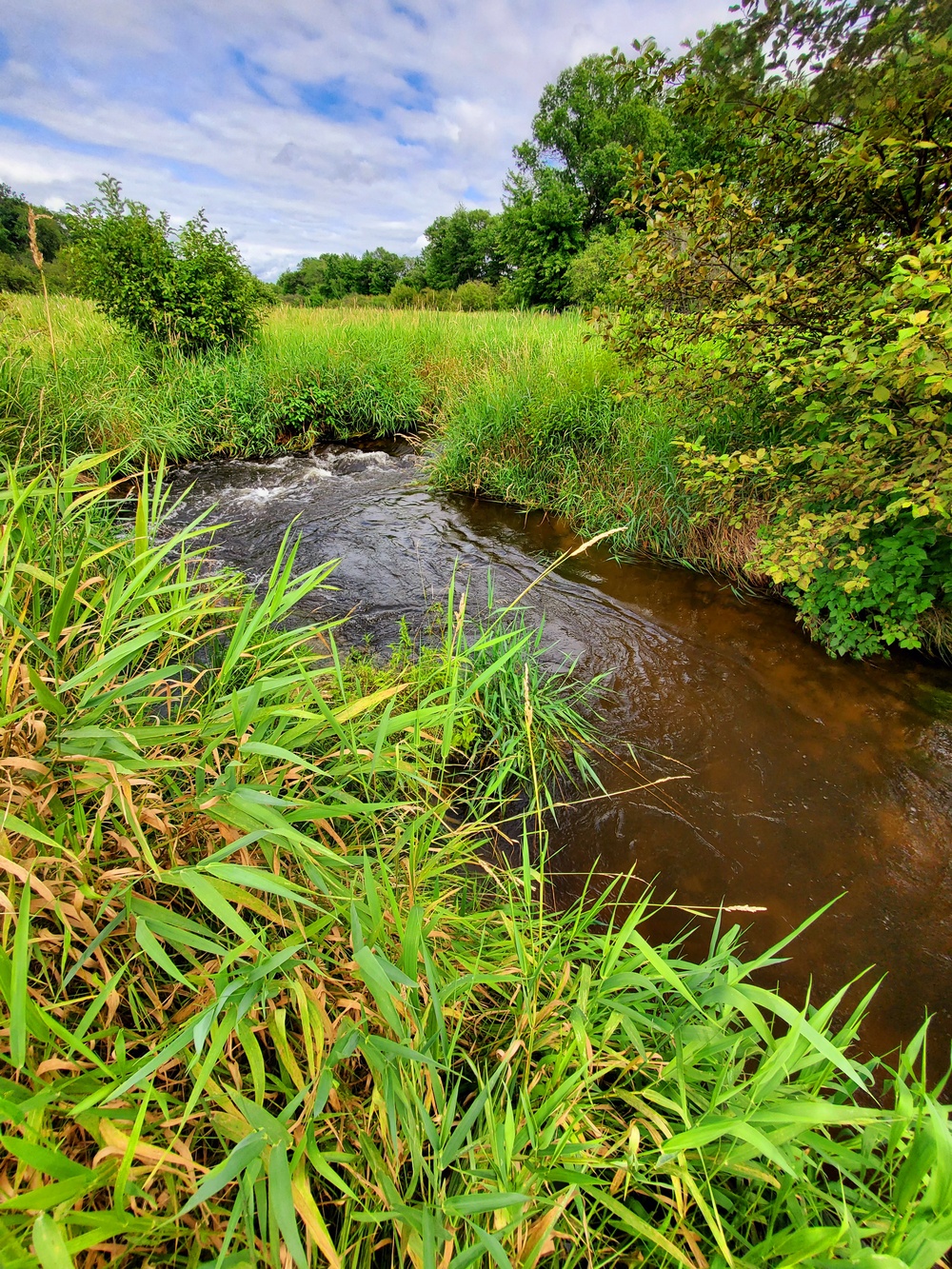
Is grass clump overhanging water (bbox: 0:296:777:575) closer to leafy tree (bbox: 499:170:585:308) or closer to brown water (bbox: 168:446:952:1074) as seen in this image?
brown water (bbox: 168:446:952:1074)

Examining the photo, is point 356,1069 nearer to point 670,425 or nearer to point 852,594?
point 852,594

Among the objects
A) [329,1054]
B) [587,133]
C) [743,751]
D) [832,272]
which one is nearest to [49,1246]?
[329,1054]

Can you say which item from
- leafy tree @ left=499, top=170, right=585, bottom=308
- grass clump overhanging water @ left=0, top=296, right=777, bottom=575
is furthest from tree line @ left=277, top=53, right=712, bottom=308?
grass clump overhanging water @ left=0, top=296, right=777, bottom=575

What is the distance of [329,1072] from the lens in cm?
90

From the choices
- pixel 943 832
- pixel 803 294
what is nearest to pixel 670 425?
pixel 803 294

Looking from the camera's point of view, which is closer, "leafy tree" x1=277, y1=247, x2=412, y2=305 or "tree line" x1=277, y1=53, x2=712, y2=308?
"tree line" x1=277, y1=53, x2=712, y2=308

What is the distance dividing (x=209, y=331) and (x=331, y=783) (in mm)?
8119

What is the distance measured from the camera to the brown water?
208 cm

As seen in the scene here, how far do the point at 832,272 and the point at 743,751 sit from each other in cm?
281

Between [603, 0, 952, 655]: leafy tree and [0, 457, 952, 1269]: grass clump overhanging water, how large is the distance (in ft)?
8.30

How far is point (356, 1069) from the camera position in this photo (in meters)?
1.21

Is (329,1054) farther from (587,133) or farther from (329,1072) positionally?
(587,133)

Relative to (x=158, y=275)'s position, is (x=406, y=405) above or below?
below

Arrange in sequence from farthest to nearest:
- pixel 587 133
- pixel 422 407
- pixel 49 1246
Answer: pixel 587 133 → pixel 422 407 → pixel 49 1246
